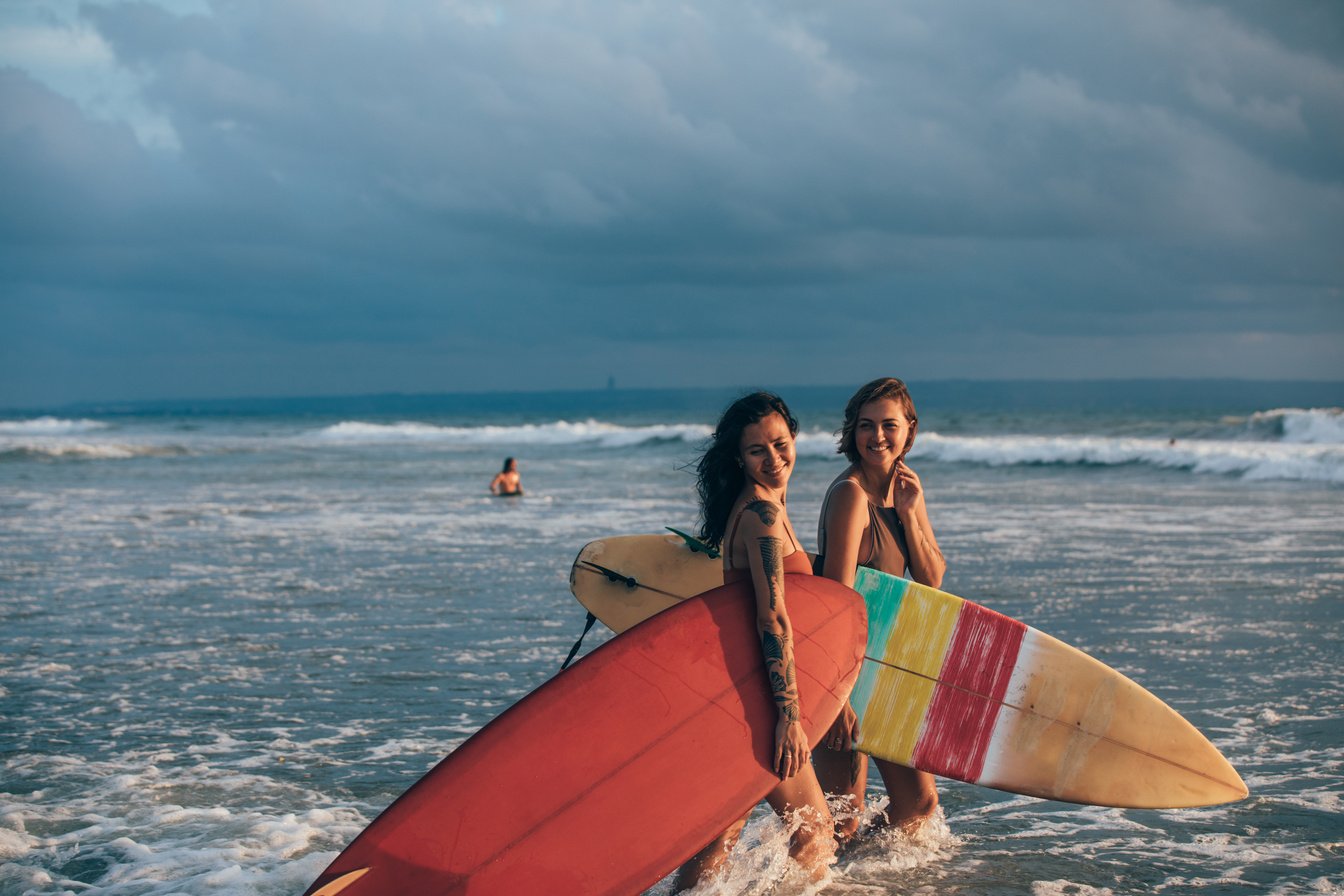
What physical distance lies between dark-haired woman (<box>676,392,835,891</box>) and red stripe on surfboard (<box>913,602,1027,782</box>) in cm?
59

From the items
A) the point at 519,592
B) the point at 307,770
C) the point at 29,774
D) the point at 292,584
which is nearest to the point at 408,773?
the point at 307,770

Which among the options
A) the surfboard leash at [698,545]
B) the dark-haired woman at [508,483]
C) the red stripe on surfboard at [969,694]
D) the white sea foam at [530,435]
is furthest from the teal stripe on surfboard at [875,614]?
the white sea foam at [530,435]

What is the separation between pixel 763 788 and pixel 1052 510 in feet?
40.7

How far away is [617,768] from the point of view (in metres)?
3.09

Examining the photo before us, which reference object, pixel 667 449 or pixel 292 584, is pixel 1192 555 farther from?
pixel 667 449

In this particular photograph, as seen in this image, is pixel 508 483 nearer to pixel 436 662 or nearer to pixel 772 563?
pixel 436 662

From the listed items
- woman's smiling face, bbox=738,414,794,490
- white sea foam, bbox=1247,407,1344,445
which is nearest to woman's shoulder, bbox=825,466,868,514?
woman's smiling face, bbox=738,414,794,490

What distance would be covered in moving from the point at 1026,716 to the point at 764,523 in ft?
4.19

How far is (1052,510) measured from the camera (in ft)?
48.0

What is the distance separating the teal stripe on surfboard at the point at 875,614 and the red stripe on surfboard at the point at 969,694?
21 centimetres

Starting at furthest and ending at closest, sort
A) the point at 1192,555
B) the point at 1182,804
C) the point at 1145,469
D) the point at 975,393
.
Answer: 1. the point at 975,393
2. the point at 1145,469
3. the point at 1192,555
4. the point at 1182,804

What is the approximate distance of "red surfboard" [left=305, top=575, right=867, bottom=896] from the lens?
295 cm

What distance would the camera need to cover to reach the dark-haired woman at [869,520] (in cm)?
336

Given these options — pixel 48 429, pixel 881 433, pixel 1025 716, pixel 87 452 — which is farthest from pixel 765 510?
pixel 48 429
